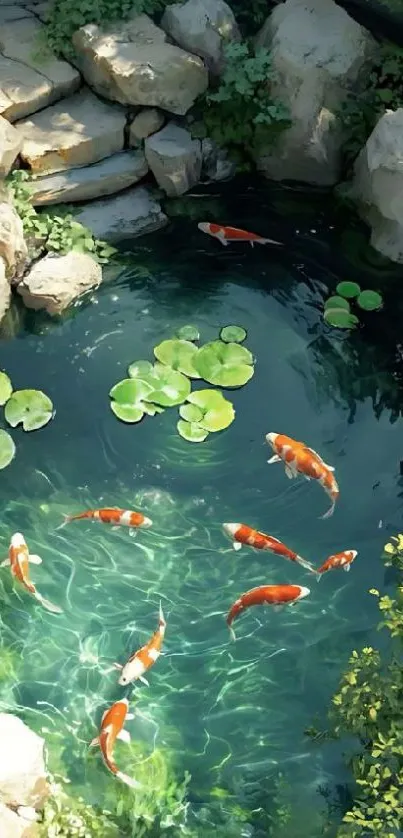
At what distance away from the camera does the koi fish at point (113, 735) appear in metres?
4.57

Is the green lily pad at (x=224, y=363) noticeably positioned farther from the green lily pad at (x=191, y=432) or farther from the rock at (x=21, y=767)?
the rock at (x=21, y=767)

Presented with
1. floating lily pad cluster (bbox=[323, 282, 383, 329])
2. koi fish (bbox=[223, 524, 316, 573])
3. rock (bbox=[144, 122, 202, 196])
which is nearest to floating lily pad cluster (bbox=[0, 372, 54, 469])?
koi fish (bbox=[223, 524, 316, 573])

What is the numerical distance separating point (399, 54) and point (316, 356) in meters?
3.01

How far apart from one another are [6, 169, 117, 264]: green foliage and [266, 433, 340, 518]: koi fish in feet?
8.38

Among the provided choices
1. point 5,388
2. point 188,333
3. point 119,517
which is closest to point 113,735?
point 119,517

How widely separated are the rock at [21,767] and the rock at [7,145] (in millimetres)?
4476

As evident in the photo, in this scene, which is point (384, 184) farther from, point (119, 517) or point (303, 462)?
point (119, 517)

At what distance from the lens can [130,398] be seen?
6336 millimetres

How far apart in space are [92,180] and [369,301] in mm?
2691

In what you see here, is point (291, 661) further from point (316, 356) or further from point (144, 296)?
point (144, 296)

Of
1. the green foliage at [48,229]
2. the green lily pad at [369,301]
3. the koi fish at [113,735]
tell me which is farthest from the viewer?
the green foliage at [48,229]

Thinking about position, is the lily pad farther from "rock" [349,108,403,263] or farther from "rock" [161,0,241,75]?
"rock" [161,0,241,75]

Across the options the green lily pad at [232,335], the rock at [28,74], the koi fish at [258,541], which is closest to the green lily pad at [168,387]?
the green lily pad at [232,335]

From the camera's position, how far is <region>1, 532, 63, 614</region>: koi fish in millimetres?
5281
